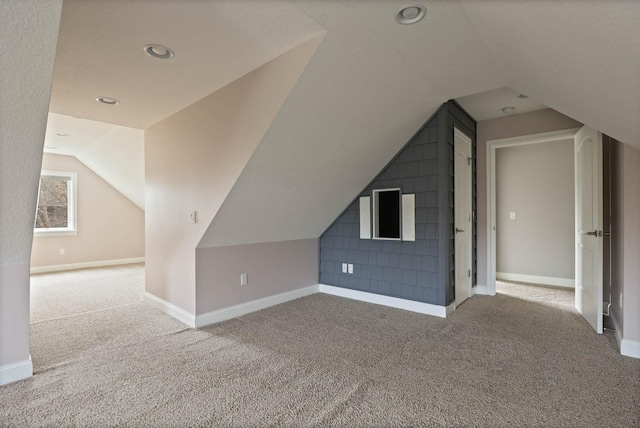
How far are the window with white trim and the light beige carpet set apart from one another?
400 cm

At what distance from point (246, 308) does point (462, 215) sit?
2.87m

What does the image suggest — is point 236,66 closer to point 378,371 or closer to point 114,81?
point 114,81

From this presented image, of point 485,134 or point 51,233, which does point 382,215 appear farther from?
point 51,233

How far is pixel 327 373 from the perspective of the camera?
2.24m

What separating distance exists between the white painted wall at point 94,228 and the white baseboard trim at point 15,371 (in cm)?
527

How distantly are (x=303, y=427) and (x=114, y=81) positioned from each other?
2.88 metres

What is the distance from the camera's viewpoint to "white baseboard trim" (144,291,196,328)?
127 inches

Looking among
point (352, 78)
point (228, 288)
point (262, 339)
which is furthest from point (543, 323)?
point (228, 288)

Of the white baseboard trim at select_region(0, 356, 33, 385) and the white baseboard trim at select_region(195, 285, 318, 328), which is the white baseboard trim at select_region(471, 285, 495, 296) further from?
the white baseboard trim at select_region(0, 356, 33, 385)

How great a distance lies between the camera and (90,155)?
6.23 m

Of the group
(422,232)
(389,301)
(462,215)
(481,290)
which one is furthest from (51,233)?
(481,290)

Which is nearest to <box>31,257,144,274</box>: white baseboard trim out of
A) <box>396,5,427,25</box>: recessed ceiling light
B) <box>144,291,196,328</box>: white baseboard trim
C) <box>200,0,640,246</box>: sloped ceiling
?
<box>144,291,196,328</box>: white baseboard trim

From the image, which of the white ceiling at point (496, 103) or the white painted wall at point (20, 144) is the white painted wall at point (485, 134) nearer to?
the white ceiling at point (496, 103)

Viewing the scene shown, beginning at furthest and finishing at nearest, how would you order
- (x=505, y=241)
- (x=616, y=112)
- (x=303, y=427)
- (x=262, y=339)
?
1. (x=505, y=241)
2. (x=262, y=339)
3. (x=616, y=112)
4. (x=303, y=427)
